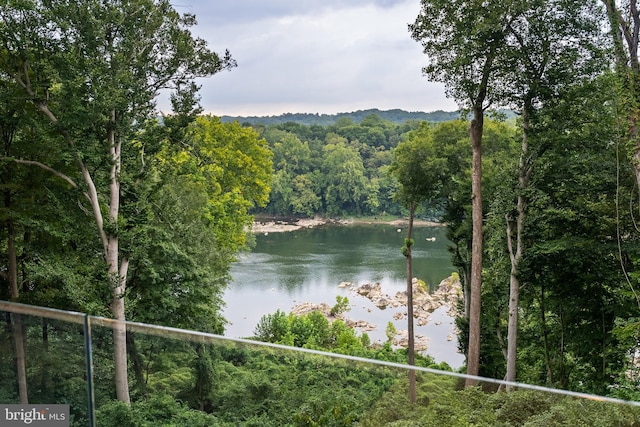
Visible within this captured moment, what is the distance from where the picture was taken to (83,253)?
706 centimetres

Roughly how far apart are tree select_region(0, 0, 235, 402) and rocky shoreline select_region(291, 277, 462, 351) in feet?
39.9

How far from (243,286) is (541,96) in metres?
15.0

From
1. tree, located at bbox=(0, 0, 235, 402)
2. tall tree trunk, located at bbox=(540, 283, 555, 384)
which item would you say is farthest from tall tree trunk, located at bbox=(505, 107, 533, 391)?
tree, located at bbox=(0, 0, 235, 402)

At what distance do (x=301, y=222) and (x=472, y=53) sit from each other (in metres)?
35.2

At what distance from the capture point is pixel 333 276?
2298 cm

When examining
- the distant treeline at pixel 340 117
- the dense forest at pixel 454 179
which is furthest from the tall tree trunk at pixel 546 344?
the distant treeline at pixel 340 117

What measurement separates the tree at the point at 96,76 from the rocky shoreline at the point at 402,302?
39.9 feet

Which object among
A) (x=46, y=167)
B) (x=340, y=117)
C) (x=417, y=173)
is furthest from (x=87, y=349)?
(x=340, y=117)

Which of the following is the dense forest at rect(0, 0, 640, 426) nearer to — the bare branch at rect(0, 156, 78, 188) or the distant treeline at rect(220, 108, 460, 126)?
the bare branch at rect(0, 156, 78, 188)

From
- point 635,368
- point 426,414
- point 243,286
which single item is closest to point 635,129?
point 635,368

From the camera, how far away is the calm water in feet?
57.2

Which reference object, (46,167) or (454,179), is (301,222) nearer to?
(454,179)

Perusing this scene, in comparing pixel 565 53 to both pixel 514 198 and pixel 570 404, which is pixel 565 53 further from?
pixel 570 404

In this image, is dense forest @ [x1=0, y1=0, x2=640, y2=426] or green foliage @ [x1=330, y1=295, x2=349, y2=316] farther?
green foliage @ [x1=330, y1=295, x2=349, y2=316]
